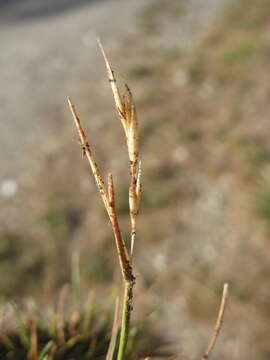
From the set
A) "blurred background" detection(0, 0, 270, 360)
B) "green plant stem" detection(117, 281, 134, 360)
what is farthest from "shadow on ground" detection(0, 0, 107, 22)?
"green plant stem" detection(117, 281, 134, 360)

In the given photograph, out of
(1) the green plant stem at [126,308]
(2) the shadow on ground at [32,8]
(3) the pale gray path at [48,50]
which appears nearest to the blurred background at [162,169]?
(3) the pale gray path at [48,50]

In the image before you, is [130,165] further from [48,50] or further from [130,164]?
[48,50]

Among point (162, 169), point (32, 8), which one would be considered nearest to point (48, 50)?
point (32, 8)

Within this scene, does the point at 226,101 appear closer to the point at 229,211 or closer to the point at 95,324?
the point at 229,211

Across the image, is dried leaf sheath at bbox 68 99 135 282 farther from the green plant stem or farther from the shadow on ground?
the shadow on ground

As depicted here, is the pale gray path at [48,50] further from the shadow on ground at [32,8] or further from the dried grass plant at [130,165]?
the dried grass plant at [130,165]

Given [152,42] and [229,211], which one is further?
[152,42]

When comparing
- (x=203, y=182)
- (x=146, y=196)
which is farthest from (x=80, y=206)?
(x=203, y=182)
